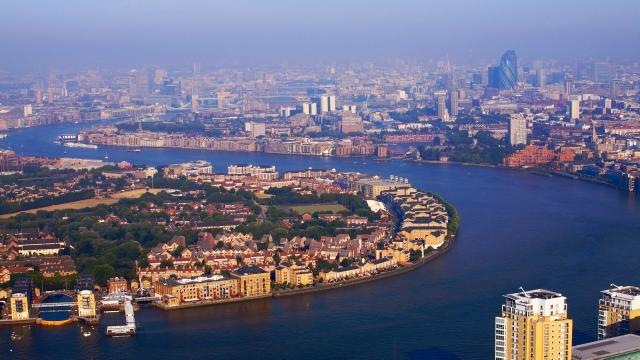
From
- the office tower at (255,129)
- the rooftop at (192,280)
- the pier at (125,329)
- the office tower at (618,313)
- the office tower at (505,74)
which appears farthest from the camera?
the office tower at (505,74)

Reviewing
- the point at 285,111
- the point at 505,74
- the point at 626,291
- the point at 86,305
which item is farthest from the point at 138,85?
the point at 626,291

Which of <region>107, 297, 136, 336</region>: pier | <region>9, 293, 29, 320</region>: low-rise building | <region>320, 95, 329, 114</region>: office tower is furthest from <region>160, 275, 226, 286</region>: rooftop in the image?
<region>320, 95, 329, 114</region>: office tower

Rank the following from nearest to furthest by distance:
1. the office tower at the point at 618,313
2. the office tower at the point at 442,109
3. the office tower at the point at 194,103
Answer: the office tower at the point at 618,313 < the office tower at the point at 442,109 < the office tower at the point at 194,103

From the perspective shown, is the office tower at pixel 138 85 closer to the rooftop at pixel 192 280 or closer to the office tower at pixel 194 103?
the office tower at pixel 194 103

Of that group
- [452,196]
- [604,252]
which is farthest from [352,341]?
[452,196]

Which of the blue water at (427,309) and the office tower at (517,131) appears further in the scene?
the office tower at (517,131)

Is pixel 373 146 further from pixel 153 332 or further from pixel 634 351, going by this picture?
pixel 634 351

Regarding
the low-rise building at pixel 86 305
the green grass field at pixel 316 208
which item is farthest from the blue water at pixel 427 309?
the green grass field at pixel 316 208

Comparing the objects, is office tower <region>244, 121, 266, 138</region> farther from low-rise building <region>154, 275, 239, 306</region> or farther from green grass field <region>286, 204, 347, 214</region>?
low-rise building <region>154, 275, 239, 306</region>
